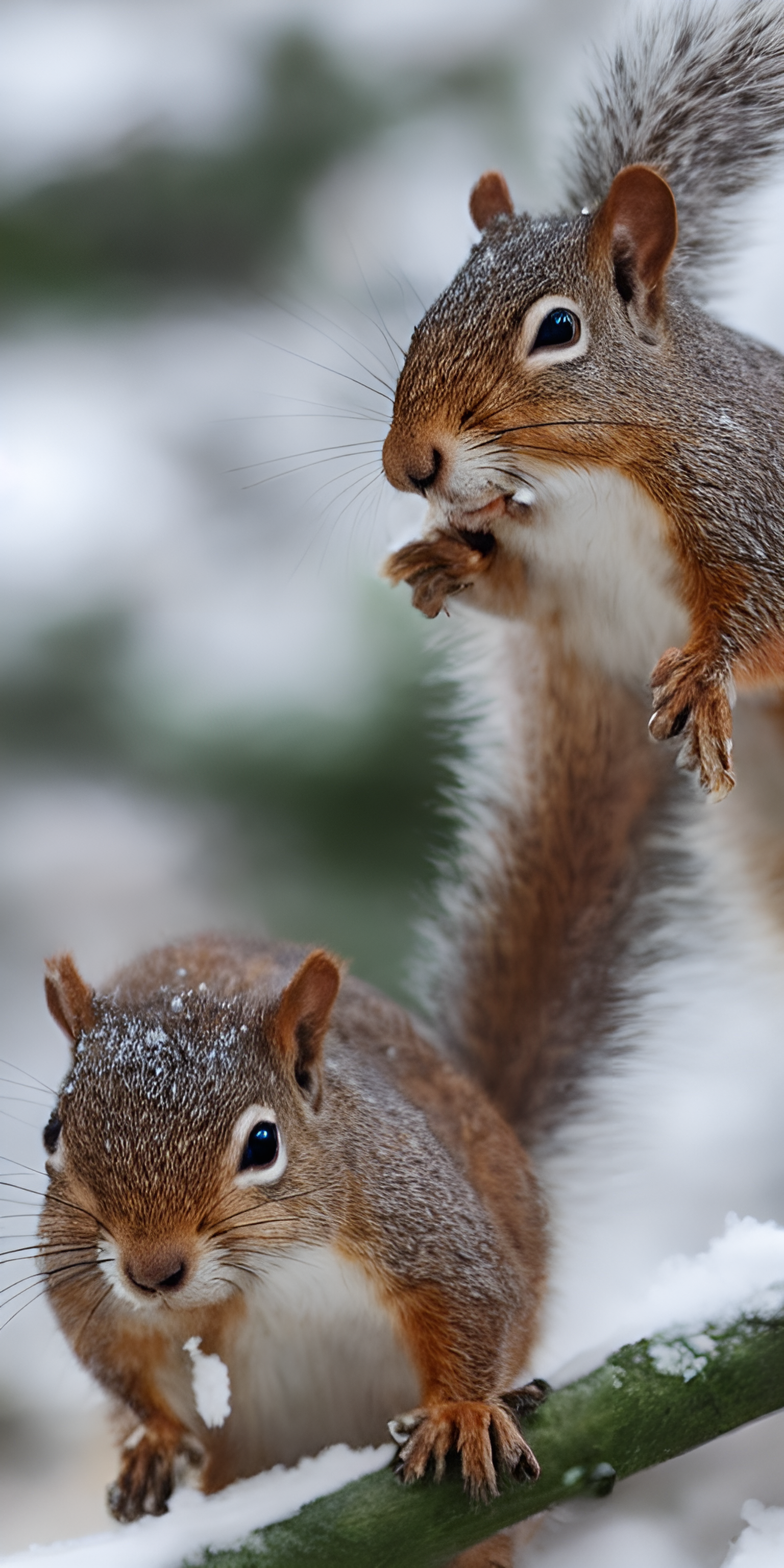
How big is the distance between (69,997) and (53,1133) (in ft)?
0.26

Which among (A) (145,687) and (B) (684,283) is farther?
(A) (145,687)

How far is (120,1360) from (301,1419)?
0.13 m

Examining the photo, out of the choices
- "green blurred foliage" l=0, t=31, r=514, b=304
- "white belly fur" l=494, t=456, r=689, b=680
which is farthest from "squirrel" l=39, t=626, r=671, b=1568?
"green blurred foliage" l=0, t=31, r=514, b=304

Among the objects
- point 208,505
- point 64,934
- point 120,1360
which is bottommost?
point 120,1360

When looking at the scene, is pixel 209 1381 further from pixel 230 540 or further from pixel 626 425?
pixel 230 540

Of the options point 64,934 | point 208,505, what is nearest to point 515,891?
point 64,934

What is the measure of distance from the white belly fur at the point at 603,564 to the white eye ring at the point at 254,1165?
0.37m

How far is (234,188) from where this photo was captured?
163 cm

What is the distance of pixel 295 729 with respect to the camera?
5.11 ft

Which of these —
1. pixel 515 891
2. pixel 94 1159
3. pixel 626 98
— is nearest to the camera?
pixel 94 1159

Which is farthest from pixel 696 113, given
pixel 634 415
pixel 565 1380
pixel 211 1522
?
pixel 211 1522

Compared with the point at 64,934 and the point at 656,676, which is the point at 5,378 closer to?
the point at 64,934

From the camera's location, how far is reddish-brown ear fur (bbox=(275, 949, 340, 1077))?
0.83 m

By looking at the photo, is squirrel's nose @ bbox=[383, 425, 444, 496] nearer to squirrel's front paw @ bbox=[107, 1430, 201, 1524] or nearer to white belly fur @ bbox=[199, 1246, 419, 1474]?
white belly fur @ bbox=[199, 1246, 419, 1474]
